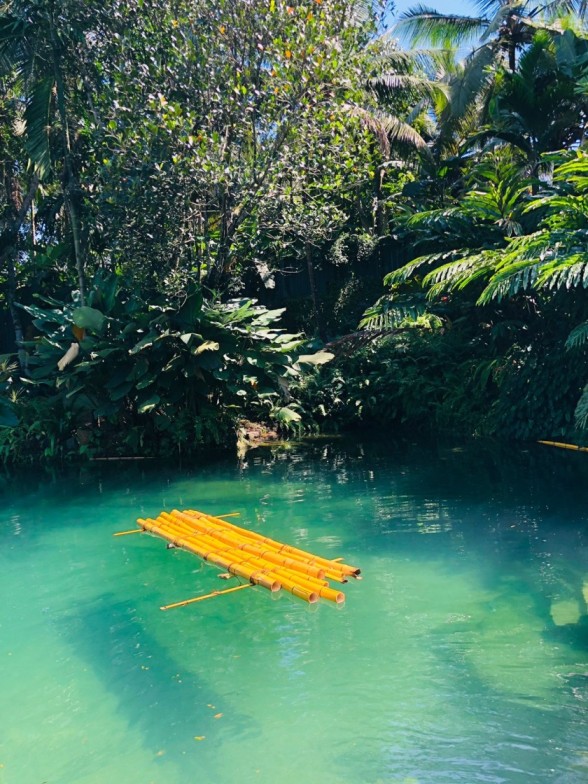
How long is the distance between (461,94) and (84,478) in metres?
11.0

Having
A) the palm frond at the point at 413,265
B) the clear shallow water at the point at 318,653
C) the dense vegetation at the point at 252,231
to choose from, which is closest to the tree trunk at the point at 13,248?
the dense vegetation at the point at 252,231

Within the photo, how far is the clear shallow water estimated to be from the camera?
3502 mm

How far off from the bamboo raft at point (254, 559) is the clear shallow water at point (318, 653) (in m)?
0.18

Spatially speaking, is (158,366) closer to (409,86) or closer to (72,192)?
(72,192)

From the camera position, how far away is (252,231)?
1161cm

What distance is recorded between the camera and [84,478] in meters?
10.8

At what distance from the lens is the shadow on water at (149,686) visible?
11.8 feet

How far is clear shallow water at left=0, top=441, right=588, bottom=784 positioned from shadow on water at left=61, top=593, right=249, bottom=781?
13mm

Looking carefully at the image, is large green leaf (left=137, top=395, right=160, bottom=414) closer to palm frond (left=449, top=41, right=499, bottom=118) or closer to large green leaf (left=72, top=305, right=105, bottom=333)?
large green leaf (left=72, top=305, right=105, bottom=333)

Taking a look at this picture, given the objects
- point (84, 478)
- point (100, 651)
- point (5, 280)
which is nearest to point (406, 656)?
point (100, 651)

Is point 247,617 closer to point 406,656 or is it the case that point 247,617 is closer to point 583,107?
point 406,656

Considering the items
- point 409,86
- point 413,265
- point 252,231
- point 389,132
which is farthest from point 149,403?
point 409,86

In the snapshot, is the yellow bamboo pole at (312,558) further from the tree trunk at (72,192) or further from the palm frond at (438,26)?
the palm frond at (438,26)

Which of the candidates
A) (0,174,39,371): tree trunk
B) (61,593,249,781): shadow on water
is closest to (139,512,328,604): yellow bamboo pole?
(61,593,249,781): shadow on water
